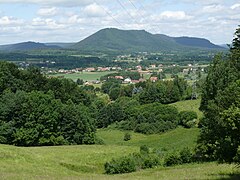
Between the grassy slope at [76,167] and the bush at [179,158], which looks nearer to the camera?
the grassy slope at [76,167]

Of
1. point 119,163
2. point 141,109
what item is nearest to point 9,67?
point 141,109

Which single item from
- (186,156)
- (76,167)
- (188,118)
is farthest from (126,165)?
(188,118)

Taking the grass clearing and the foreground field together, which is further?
the grass clearing

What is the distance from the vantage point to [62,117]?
6481cm

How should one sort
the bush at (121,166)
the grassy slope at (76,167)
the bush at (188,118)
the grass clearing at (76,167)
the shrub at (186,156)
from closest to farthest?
the grassy slope at (76,167), the grass clearing at (76,167), the bush at (121,166), the shrub at (186,156), the bush at (188,118)

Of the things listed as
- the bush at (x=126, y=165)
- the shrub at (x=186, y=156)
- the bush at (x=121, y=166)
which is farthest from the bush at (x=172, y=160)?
the bush at (x=121, y=166)

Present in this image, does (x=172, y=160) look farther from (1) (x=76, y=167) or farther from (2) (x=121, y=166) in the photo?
(1) (x=76, y=167)

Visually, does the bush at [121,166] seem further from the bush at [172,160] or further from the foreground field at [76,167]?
the bush at [172,160]

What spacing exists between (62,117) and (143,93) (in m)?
65.6

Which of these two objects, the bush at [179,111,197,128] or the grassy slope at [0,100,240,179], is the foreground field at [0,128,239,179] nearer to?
the grassy slope at [0,100,240,179]

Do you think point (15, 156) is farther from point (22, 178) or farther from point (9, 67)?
point (9, 67)

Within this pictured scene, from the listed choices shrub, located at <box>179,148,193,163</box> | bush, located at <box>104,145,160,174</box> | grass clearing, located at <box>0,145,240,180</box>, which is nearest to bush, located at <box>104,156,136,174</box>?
bush, located at <box>104,145,160,174</box>

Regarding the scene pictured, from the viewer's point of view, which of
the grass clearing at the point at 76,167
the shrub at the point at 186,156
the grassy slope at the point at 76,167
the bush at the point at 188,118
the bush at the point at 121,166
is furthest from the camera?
the bush at the point at 188,118

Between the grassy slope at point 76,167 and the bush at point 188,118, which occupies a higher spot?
the grassy slope at point 76,167
